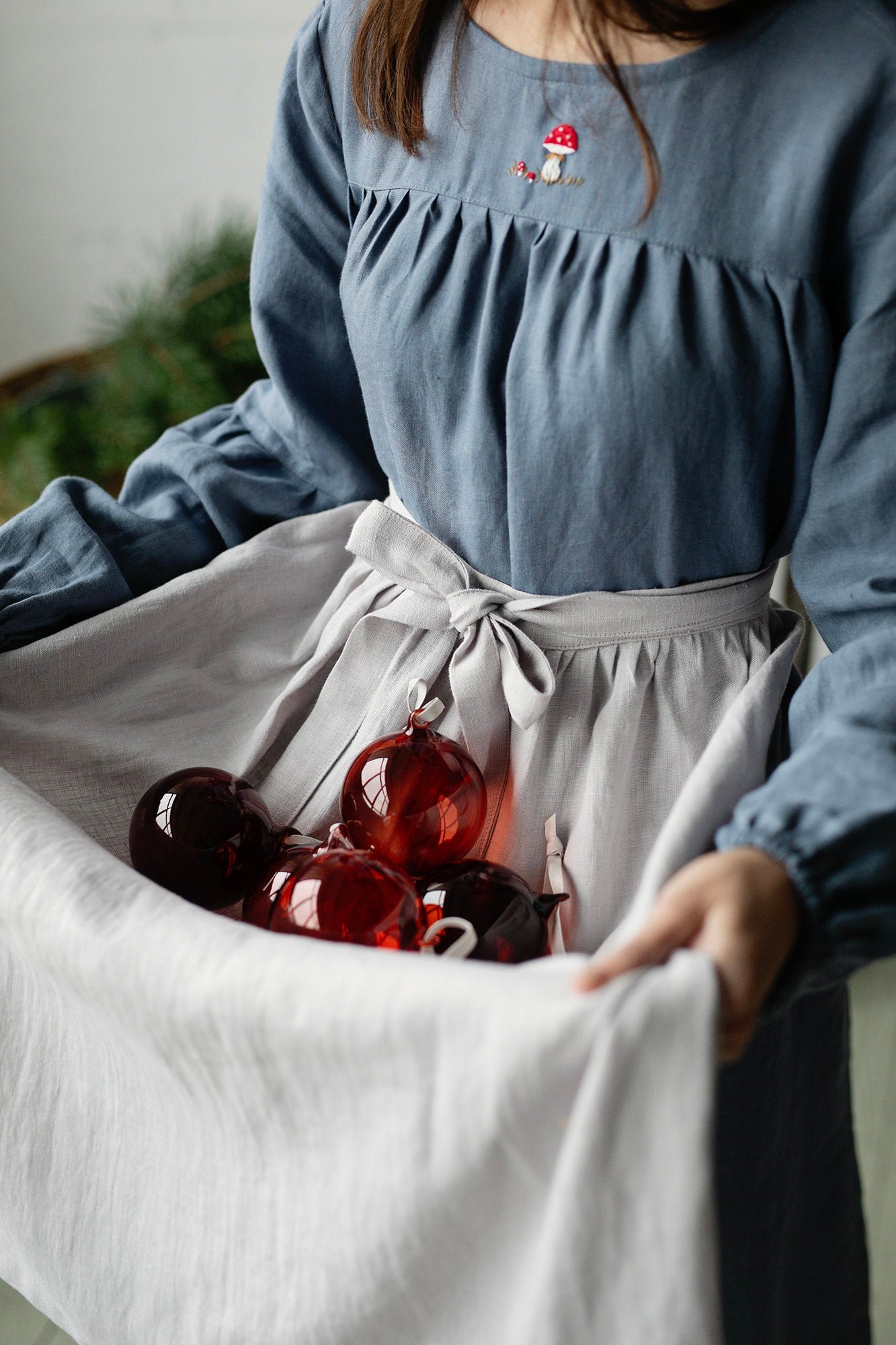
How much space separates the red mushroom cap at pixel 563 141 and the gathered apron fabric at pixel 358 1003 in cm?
21

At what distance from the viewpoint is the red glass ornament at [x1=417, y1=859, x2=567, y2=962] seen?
0.49m

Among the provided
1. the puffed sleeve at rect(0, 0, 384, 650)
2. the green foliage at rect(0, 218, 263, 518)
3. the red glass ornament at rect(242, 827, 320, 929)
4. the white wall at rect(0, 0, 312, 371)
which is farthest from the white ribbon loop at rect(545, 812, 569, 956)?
the white wall at rect(0, 0, 312, 371)

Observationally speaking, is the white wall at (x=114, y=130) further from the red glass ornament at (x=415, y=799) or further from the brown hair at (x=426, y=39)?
the red glass ornament at (x=415, y=799)

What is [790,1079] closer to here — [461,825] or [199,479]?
[461,825]

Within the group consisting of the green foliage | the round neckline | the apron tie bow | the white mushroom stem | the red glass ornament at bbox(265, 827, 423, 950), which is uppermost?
the round neckline

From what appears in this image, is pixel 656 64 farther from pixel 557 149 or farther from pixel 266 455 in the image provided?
pixel 266 455

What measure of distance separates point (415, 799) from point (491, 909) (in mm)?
68

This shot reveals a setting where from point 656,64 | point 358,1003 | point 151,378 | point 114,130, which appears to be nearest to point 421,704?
point 358,1003

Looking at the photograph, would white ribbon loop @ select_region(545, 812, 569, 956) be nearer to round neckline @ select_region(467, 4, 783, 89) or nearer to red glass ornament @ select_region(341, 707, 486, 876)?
red glass ornament @ select_region(341, 707, 486, 876)

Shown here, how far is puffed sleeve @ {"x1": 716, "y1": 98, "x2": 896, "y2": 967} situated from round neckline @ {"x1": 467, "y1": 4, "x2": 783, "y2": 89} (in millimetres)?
82

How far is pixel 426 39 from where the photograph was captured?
604 millimetres

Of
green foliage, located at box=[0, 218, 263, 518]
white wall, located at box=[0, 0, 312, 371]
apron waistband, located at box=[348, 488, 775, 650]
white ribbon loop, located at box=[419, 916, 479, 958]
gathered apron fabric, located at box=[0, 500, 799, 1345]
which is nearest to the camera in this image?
gathered apron fabric, located at box=[0, 500, 799, 1345]

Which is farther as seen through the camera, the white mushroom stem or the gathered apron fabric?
the white mushroom stem

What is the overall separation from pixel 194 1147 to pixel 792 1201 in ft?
1.14
